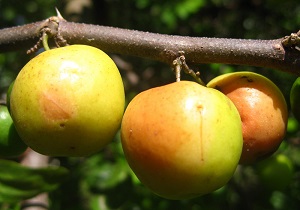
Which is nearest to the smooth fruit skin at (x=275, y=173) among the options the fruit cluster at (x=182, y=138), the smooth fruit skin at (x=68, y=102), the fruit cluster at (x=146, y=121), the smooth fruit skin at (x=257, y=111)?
the smooth fruit skin at (x=257, y=111)

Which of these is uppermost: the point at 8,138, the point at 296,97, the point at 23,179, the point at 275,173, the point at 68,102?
the point at 68,102

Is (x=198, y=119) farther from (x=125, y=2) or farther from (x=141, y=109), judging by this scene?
(x=125, y=2)

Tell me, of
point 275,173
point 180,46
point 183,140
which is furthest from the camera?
point 275,173

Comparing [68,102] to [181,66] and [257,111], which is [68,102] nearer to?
[181,66]

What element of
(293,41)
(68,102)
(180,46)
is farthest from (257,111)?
(68,102)

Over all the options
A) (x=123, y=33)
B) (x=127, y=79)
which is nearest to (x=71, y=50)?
(x=123, y=33)

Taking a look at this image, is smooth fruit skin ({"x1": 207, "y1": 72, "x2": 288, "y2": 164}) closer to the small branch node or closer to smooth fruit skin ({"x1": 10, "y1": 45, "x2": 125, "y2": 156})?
the small branch node
